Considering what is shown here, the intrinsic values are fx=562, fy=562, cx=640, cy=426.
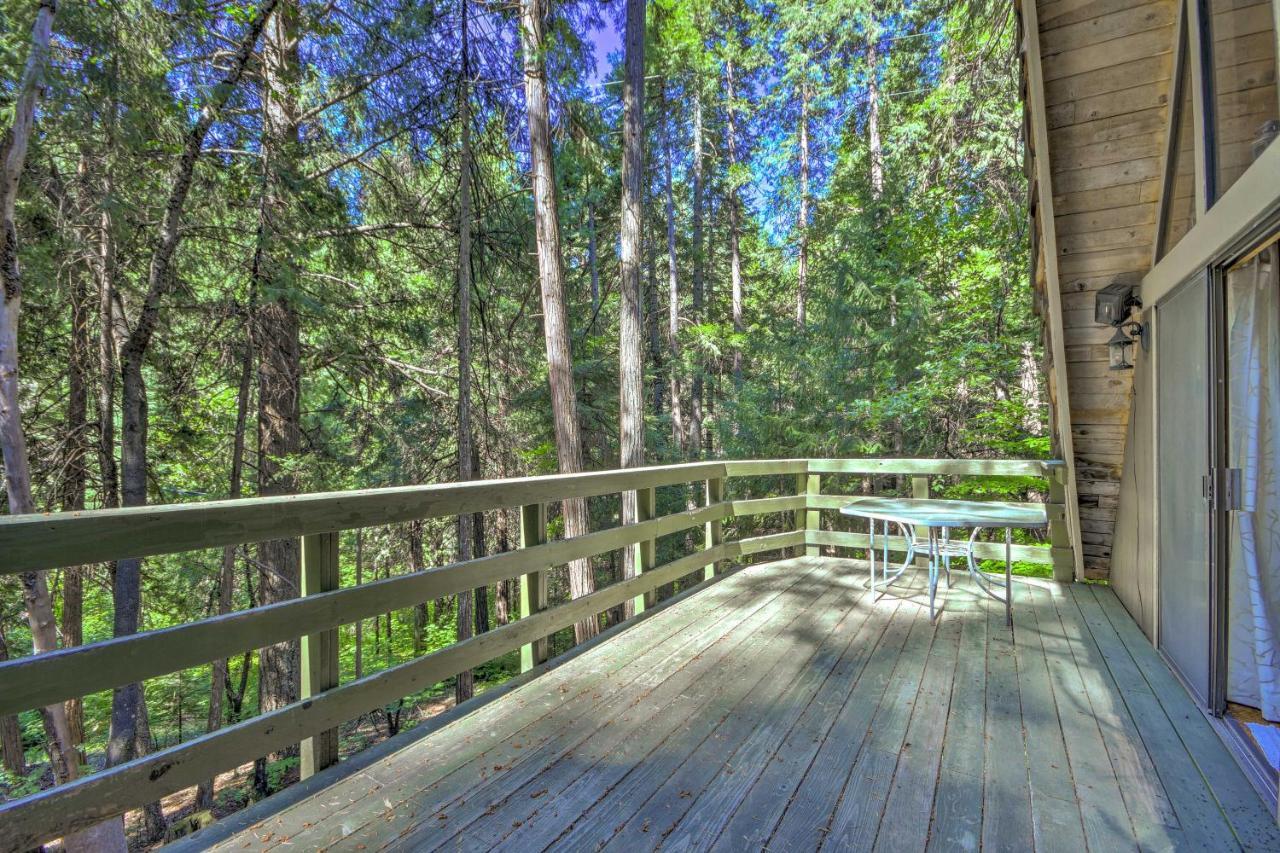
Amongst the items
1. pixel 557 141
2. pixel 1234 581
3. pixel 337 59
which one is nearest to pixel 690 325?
pixel 557 141

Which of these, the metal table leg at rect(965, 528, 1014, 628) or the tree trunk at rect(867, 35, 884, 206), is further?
the tree trunk at rect(867, 35, 884, 206)

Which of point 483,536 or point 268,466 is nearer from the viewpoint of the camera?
point 268,466

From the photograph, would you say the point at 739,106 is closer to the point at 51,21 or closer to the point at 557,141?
the point at 557,141

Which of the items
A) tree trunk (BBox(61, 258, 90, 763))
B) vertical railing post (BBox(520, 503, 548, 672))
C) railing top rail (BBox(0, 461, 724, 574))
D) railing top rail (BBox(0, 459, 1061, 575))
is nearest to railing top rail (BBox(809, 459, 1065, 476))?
railing top rail (BBox(0, 459, 1061, 575))

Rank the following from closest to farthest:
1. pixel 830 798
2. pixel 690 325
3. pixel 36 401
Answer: pixel 830 798 → pixel 36 401 → pixel 690 325

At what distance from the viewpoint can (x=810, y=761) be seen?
187 centimetres

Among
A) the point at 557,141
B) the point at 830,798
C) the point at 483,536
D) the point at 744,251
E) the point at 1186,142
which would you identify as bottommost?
the point at 483,536

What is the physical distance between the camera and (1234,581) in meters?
2.29

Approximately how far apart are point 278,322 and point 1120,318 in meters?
6.94

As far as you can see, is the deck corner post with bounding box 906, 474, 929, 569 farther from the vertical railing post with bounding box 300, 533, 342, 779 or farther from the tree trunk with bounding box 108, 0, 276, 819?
the tree trunk with bounding box 108, 0, 276, 819

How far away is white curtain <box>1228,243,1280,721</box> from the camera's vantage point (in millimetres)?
2178

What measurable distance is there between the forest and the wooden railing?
8.1 inches

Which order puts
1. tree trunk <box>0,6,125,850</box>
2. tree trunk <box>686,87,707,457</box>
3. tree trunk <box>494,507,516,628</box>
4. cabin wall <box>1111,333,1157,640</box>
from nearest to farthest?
1. cabin wall <box>1111,333,1157,640</box>
2. tree trunk <box>0,6,125,850</box>
3. tree trunk <box>494,507,516,628</box>
4. tree trunk <box>686,87,707,457</box>

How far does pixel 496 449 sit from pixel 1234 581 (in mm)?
6703
